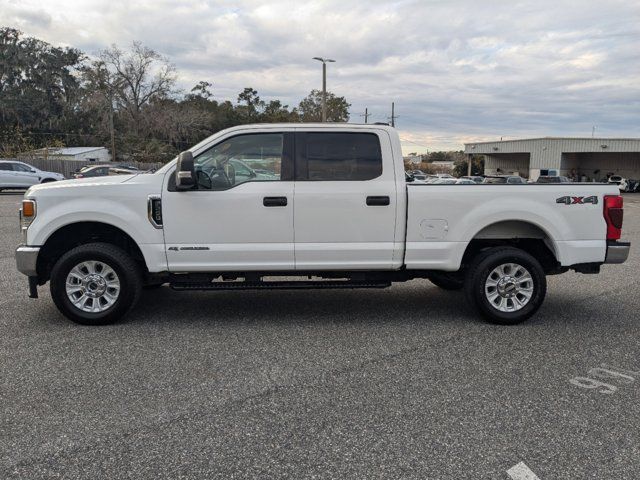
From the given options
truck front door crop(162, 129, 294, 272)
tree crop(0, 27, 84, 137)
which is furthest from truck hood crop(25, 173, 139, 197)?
tree crop(0, 27, 84, 137)

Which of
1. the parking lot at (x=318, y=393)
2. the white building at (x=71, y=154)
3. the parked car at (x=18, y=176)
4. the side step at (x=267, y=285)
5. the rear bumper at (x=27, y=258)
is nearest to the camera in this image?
the parking lot at (x=318, y=393)

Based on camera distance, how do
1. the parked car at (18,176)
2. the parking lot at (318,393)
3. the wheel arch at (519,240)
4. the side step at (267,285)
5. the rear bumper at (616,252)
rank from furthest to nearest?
1. the parked car at (18,176)
2. the wheel arch at (519,240)
3. the rear bumper at (616,252)
4. the side step at (267,285)
5. the parking lot at (318,393)

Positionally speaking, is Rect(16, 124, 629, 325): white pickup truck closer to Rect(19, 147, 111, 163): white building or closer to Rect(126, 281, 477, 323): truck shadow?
Rect(126, 281, 477, 323): truck shadow

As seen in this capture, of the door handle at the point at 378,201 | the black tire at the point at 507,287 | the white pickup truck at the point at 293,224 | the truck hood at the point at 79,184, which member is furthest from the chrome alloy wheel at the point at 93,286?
the black tire at the point at 507,287

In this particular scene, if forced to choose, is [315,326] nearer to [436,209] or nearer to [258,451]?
[436,209]

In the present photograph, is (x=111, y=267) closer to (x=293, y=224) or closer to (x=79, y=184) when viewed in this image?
(x=79, y=184)

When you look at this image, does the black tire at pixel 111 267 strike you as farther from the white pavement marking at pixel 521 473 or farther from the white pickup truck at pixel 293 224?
the white pavement marking at pixel 521 473

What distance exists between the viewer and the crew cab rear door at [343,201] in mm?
5277

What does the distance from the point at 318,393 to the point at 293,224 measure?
196cm

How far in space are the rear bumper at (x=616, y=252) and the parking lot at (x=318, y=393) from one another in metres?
0.71

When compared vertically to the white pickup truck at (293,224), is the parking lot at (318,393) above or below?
below

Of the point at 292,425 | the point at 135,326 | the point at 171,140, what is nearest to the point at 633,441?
the point at 292,425

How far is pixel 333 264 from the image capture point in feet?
17.7

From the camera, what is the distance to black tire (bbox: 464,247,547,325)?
5.44 m
